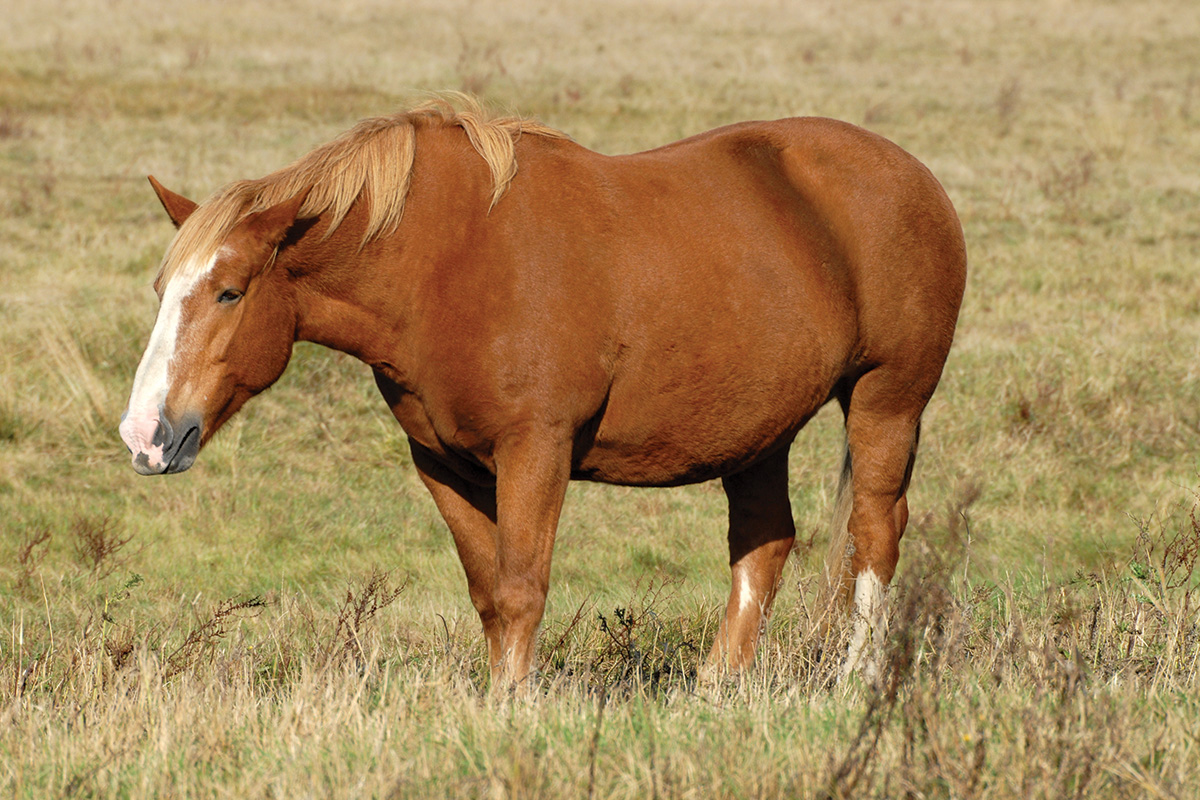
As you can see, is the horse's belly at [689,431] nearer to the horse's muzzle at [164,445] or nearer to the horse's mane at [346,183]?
the horse's mane at [346,183]

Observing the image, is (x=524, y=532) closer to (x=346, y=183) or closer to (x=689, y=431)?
(x=689, y=431)

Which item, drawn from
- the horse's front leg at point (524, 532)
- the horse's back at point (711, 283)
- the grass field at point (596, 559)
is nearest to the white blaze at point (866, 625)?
the grass field at point (596, 559)

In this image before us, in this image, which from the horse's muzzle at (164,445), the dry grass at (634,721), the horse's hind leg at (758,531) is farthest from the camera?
the horse's hind leg at (758,531)

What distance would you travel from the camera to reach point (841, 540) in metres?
4.86

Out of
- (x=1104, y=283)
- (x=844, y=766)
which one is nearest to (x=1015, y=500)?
(x=1104, y=283)

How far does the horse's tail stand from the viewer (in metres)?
4.61

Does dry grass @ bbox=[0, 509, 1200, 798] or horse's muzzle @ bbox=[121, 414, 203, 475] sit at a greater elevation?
horse's muzzle @ bbox=[121, 414, 203, 475]

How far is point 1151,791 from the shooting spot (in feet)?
8.59

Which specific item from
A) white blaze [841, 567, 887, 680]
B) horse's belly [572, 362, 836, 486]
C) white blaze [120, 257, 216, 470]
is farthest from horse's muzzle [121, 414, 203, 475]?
white blaze [841, 567, 887, 680]

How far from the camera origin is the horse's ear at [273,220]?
3426mm

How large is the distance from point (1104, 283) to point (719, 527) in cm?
504

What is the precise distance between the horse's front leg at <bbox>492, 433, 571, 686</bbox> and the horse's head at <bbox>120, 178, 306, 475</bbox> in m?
0.81

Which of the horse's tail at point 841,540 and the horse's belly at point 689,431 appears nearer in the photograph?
the horse's belly at point 689,431

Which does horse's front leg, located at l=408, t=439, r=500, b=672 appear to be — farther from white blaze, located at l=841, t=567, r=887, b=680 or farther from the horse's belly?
white blaze, located at l=841, t=567, r=887, b=680
